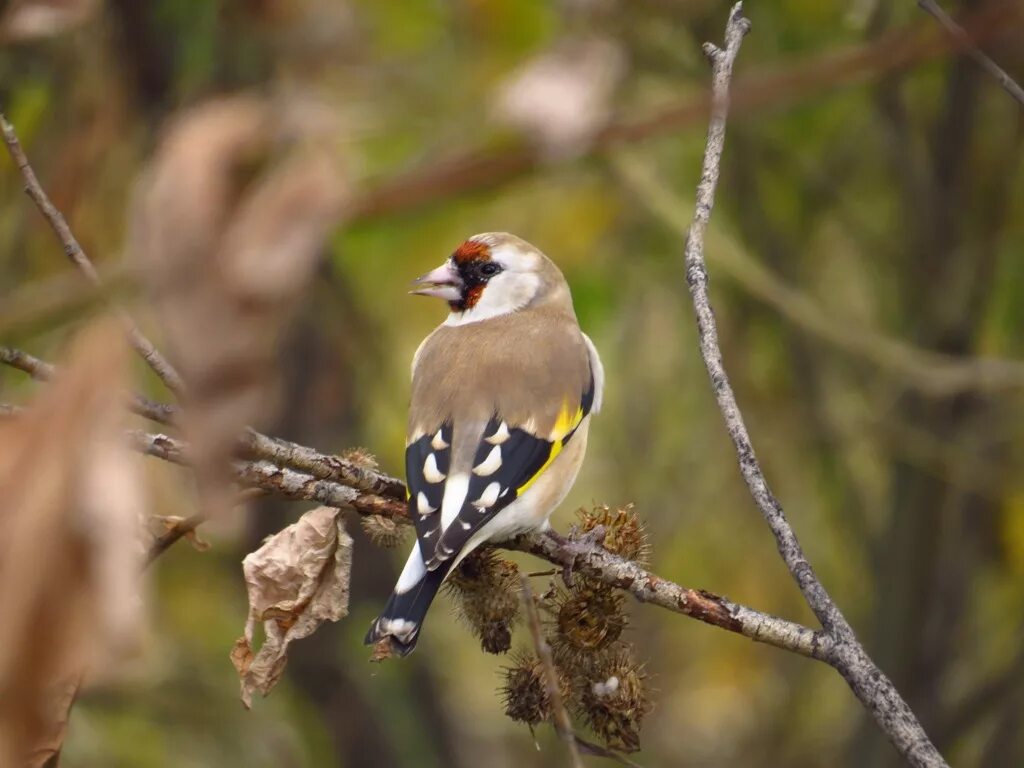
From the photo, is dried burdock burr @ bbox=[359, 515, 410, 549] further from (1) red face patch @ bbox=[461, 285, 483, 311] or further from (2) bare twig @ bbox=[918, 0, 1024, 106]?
(1) red face patch @ bbox=[461, 285, 483, 311]

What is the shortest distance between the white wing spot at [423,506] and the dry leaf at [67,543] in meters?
1.95

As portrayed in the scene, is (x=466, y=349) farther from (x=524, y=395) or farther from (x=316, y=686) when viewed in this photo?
(x=316, y=686)

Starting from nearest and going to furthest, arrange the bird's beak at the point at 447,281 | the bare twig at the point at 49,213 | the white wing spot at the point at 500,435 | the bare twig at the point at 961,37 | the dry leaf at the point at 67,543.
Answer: the dry leaf at the point at 67,543 < the bare twig at the point at 961,37 < the bare twig at the point at 49,213 < the white wing spot at the point at 500,435 < the bird's beak at the point at 447,281

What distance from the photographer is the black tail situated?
2738mm

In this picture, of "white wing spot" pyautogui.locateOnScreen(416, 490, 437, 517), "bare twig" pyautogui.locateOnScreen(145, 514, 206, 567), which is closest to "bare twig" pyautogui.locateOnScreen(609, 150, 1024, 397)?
"white wing spot" pyautogui.locateOnScreen(416, 490, 437, 517)

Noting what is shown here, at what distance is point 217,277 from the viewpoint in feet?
3.10

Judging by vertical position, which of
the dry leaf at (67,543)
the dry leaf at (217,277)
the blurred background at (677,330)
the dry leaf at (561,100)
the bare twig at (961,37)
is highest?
the bare twig at (961,37)

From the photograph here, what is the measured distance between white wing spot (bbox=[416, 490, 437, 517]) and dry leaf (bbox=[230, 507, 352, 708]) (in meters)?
0.41

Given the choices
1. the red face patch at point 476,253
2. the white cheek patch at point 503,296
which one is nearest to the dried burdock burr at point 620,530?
the white cheek patch at point 503,296

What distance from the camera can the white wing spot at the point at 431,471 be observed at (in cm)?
317

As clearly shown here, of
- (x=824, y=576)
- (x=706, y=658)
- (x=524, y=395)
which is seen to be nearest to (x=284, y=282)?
(x=524, y=395)

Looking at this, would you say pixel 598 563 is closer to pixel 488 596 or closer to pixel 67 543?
pixel 488 596

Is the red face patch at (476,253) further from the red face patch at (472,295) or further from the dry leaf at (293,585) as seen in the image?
the dry leaf at (293,585)

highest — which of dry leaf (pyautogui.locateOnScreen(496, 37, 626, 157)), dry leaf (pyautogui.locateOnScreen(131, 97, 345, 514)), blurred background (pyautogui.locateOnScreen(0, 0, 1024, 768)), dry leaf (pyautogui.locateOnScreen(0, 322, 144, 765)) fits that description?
dry leaf (pyautogui.locateOnScreen(496, 37, 626, 157))
